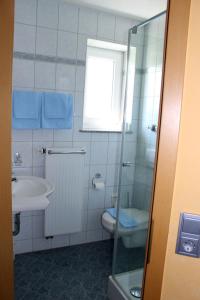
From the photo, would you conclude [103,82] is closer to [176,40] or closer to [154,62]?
[154,62]

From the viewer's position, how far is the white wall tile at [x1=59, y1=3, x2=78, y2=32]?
2.33 m

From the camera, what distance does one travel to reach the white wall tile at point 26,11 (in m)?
2.18

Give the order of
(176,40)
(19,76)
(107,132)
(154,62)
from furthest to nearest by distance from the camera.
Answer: (107,132), (19,76), (154,62), (176,40)

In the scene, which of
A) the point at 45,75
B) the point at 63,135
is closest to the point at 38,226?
the point at 63,135

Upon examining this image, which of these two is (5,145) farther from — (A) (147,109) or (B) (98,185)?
(B) (98,185)

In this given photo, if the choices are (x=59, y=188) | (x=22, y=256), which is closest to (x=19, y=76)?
(x=59, y=188)

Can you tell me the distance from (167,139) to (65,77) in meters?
1.78

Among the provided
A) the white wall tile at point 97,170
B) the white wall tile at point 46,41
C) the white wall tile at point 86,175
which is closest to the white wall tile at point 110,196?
the white wall tile at point 97,170

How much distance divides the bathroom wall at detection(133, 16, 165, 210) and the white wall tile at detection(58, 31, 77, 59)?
0.63m

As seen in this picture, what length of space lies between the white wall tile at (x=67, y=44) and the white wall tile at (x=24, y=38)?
24 cm

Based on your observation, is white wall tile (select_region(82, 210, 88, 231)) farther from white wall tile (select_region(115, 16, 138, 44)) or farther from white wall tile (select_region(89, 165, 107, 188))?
white wall tile (select_region(115, 16, 138, 44))

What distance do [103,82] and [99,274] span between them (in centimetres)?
189

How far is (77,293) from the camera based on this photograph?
2.11 meters

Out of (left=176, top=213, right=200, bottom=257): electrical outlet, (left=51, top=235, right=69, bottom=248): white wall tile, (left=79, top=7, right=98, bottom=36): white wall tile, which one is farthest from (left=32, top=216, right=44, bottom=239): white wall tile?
(left=176, top=213, right=200, bottom=257): electrical outlet
